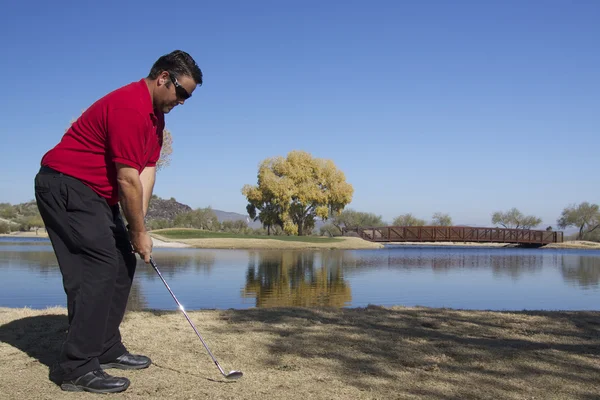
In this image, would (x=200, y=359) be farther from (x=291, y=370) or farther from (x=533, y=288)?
(x=533, y=288)

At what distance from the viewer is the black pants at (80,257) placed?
326 cm

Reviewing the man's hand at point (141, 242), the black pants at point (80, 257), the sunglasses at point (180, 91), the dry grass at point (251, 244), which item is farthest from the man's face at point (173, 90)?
the dry grass at point (251, 244)

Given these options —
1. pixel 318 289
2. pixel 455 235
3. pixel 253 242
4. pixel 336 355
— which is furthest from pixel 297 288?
pixel 455 235

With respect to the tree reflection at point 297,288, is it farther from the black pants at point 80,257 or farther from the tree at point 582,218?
the tree at point 582,218

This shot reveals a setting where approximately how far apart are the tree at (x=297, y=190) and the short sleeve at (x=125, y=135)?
134 feet

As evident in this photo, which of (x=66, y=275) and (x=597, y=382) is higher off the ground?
(x=66, y=275)

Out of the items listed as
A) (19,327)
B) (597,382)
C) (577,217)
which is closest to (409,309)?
(597,382)

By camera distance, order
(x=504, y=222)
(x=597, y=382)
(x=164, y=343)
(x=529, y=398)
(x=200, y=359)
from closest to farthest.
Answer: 1. (x=529, y=398)
2. (x=597, y=382)
3. (x=200, y=359)
4. (x=164, y=343)
5. (x=504, y=222)

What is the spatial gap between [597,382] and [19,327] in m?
4.47

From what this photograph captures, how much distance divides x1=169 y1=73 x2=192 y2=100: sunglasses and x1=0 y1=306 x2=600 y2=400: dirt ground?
5.70ft

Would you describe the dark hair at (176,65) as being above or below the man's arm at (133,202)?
above

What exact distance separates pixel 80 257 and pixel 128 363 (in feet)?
2.69

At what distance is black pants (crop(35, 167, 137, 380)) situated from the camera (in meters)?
3.26

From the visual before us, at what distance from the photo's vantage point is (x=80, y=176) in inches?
130
